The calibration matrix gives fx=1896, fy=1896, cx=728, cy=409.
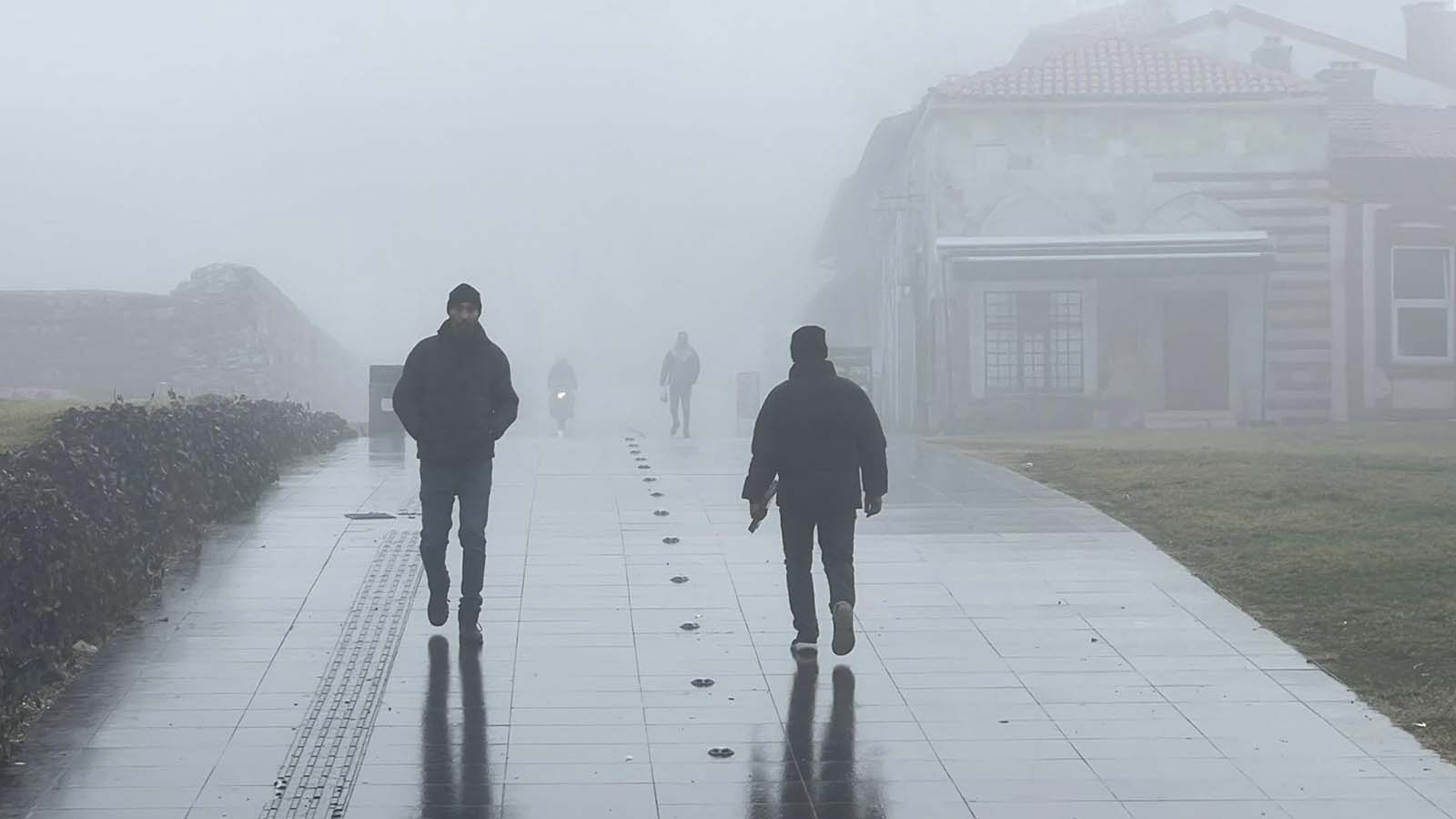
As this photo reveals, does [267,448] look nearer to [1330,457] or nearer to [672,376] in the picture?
[1330,457]

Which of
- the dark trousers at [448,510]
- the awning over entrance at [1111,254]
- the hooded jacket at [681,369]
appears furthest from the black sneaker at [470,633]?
the awning over entrance at [1111,254]

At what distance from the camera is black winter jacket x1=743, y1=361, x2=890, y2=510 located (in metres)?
8.96

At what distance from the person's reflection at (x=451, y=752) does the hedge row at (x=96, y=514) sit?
5.02ft

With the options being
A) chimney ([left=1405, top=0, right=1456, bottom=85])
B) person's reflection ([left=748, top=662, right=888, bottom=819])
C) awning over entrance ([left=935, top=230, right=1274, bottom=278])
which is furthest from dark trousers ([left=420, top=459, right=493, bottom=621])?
chimney ([left=1405, top=0, right=1456, bottom=85])

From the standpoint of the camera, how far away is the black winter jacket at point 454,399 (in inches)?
362

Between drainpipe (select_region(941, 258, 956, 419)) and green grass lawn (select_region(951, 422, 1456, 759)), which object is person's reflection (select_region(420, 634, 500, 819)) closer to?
green grass lawn (select_region(951, 422, 1456, 759))

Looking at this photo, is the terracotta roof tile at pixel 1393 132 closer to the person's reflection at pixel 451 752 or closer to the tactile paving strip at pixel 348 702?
the tactile paving strip at pixel 348 702

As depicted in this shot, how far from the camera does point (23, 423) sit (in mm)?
12648

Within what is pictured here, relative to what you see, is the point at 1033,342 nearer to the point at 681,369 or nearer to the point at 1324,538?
the point at 681,369

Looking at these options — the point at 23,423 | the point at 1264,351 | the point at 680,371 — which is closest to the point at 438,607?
the point at 23,423

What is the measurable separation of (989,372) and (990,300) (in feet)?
3.90

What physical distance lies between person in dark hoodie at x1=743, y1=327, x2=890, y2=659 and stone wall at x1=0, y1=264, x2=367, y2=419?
23583 mm

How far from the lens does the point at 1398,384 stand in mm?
31578

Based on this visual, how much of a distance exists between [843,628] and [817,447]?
880 millimetres
